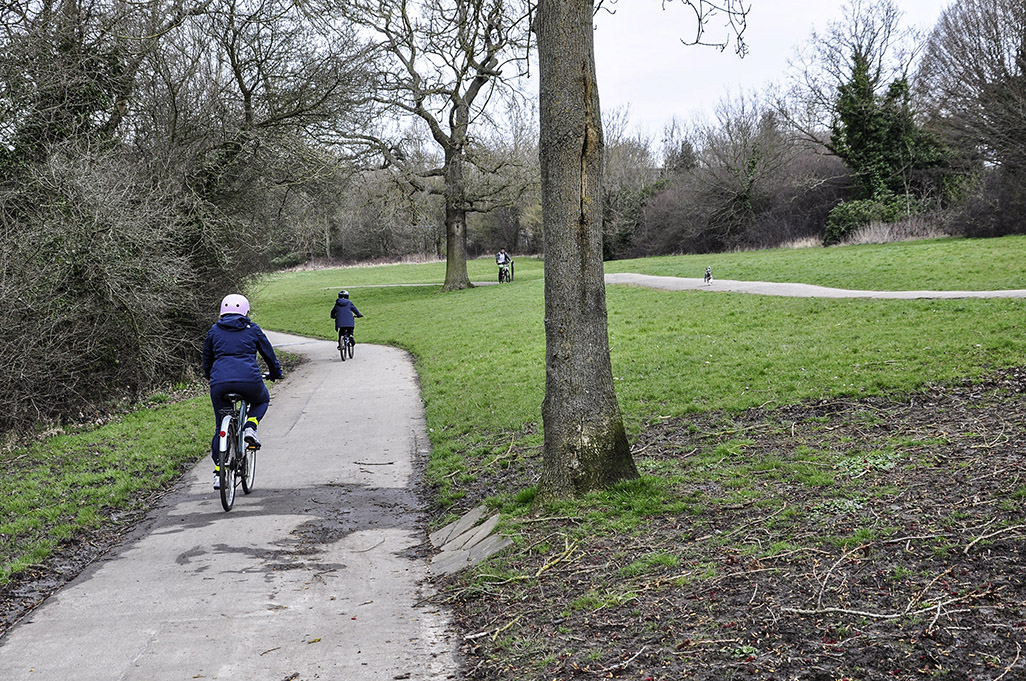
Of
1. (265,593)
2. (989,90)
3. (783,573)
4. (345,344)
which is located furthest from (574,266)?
(989,90)

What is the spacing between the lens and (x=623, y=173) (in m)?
66.1

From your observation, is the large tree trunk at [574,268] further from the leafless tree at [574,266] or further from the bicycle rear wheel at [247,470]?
the bicycle rear wheel at [247,470]

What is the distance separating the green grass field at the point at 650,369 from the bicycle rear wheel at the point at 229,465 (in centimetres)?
119

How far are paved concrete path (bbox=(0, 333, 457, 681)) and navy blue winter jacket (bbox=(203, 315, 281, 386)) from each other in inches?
50.9

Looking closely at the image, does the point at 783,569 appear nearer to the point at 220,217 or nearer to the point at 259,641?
the point at 259,641

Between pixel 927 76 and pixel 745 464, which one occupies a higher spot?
pixel 927 76

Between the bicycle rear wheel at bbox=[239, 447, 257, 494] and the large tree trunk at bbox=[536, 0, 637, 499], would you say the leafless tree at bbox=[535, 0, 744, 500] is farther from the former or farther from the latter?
the bicycle rear wheel at bbox=[239, 447, 257, 494]

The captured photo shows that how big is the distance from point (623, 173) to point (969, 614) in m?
64.4

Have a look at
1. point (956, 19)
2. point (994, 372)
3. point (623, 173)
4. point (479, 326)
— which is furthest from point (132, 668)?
point (623, 173)

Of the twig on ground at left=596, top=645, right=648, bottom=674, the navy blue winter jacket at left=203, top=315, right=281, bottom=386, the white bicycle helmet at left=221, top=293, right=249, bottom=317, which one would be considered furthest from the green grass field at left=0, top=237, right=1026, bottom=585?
the twig on ground at left=596, top=645, right=648, bottom=674

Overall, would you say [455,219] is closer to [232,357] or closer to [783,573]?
[232,357]

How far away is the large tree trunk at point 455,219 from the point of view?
3841 cm

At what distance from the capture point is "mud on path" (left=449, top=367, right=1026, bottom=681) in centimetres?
363

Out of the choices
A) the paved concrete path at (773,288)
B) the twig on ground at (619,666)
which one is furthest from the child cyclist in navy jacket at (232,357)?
the paved concrete path at (773,288)
